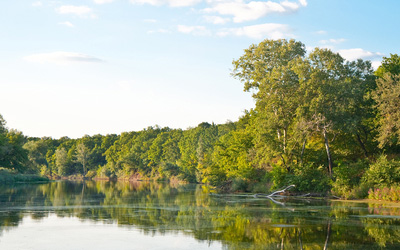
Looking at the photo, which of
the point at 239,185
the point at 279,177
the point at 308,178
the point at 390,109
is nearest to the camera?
the point at 390,109

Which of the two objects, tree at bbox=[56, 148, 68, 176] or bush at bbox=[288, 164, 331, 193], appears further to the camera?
tree at bbox=[56, 148, 68, 176]

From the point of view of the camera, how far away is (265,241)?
16.7m

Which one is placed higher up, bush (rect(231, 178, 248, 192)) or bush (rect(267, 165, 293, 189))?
bush (rect(267, 165, 293, 189))

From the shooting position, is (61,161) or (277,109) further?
(61,161)

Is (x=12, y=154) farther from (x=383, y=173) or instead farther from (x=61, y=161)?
(x=383, y=173)

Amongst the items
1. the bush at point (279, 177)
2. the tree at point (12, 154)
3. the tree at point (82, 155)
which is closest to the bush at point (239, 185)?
the bush at point (279, 177)

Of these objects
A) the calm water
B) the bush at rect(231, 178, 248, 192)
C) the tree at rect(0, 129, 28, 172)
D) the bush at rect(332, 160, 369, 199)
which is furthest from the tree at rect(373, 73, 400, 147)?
the tree at rect(0, 129, 28, 172)

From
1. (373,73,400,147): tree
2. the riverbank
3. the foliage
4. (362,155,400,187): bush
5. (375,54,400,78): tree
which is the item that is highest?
(375,54,400,78): tree

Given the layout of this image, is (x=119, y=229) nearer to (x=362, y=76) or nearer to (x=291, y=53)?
(x=362, y=76)

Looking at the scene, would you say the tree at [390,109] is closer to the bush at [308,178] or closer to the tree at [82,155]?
the bush at [308,178]

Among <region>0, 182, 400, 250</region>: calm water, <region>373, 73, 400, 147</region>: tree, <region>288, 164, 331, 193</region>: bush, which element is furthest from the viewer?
<region>288, 164, 331, 193</region>: bush

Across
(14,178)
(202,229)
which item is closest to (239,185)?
(202,229)

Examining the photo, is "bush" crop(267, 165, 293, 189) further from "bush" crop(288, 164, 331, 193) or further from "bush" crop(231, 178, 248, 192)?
"bush" crop(231, 178, 248, 192)

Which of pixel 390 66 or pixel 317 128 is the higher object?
pixel 390 66
